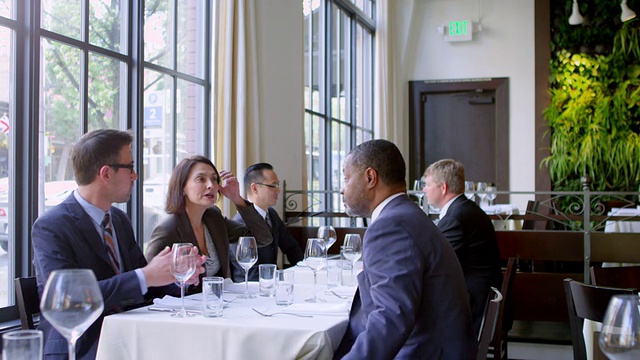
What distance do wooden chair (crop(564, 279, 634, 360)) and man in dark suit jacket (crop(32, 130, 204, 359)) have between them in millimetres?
1227

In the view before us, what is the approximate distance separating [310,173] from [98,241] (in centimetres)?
533

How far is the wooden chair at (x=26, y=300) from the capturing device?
2.32m

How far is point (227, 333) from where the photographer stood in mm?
2215

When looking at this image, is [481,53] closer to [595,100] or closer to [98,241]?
[595,100]

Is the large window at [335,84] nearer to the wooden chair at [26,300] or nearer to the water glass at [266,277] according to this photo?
the water glass at [266,277]

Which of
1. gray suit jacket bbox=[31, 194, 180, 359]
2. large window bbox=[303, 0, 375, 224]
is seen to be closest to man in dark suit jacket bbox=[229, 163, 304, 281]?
gray suit jacket bbox=[31, 194, 180, 359]

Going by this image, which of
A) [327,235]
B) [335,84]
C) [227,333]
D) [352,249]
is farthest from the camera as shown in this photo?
[335,84]

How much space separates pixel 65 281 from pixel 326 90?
7.23 metres

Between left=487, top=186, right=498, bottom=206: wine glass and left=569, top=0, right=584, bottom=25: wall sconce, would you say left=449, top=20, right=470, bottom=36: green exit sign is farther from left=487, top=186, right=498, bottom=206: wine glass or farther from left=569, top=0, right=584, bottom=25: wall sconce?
left=487, top=186, right=498, bottom=206: wine glass

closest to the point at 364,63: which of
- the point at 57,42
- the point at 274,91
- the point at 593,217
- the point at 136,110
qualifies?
the point at 274,91

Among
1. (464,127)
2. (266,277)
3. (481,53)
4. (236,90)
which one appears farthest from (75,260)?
(481,53)

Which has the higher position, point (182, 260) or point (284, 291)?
point (182, 260)

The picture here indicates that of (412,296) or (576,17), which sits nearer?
(412,296)

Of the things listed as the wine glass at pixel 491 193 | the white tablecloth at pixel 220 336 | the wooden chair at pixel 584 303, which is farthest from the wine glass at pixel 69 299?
the wine glass at pixel 491 193
